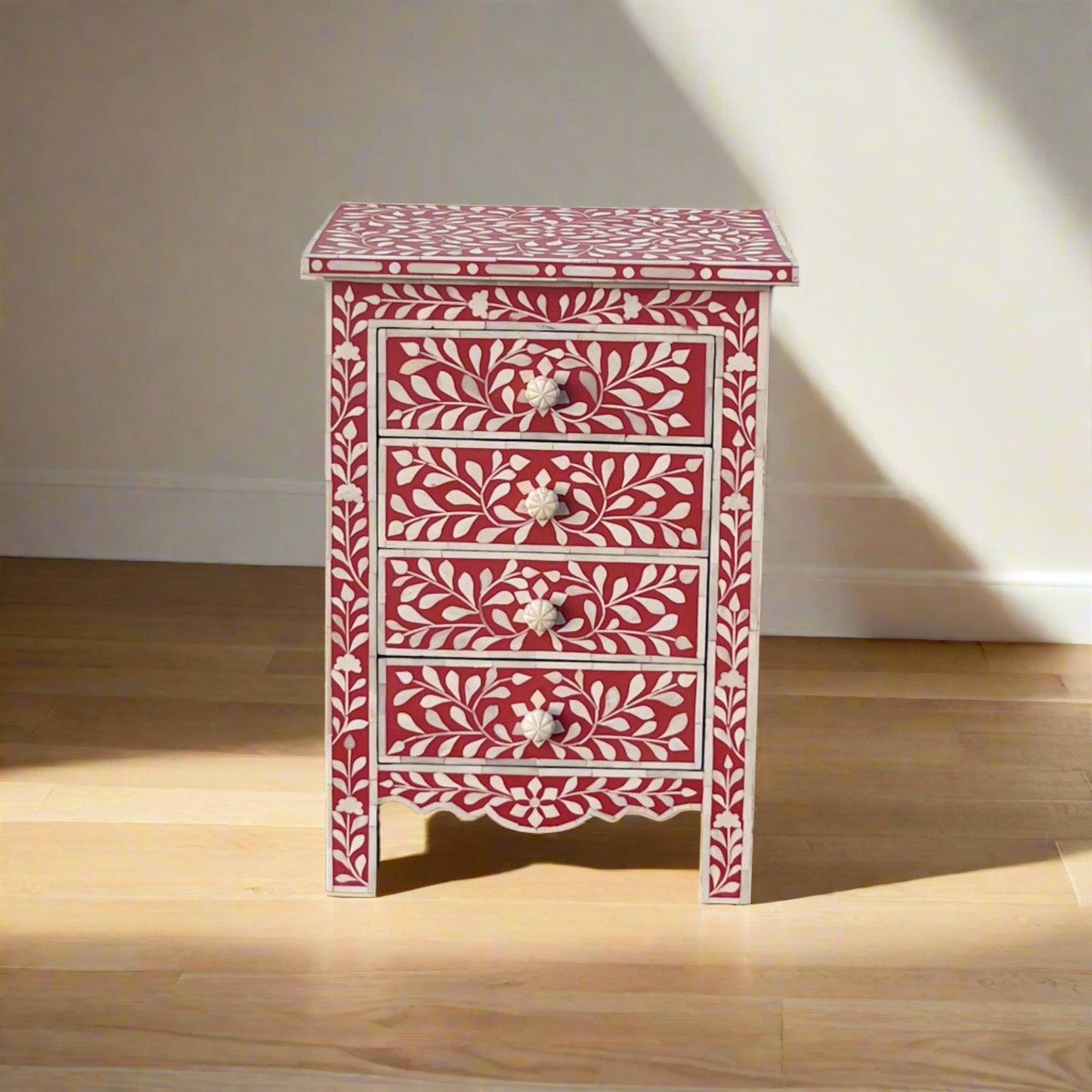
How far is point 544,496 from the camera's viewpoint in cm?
138

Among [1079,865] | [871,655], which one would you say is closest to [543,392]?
[1079,865]

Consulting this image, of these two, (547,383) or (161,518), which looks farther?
(161,518)

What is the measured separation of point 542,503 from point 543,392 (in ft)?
0.34

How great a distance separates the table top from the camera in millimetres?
1317

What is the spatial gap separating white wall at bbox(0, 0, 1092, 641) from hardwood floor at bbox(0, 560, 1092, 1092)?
294 millimetres

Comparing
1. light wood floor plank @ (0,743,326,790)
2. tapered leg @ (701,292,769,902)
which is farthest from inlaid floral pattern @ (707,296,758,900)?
light wood floor plank @ (0,743,326,790)

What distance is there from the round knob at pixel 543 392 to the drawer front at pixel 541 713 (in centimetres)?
26

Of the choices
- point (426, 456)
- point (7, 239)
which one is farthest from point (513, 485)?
point (7, 239)

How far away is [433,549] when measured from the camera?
55.3 inches

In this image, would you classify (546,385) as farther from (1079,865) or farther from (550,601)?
(1079,865)

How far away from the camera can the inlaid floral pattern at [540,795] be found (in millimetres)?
1453

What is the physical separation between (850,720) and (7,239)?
1.49 metres

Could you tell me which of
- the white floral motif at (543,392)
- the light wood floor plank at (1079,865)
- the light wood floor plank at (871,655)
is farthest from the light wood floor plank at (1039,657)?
the white floral motif at (543,392)

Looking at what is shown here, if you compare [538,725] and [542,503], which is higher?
[542,503]
